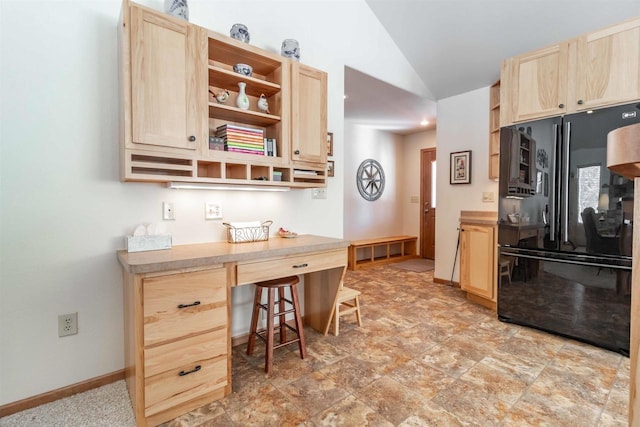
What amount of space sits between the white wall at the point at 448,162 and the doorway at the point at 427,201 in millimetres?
1726

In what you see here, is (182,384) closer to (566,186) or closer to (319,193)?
(319,193)

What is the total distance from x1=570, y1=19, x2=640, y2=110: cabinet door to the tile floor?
5.93 ft

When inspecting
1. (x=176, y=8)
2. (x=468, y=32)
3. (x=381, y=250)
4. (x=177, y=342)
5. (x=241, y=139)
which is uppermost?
(x=468, y=32)

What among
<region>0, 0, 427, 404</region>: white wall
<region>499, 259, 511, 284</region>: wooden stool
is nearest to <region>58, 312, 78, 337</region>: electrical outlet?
<region>0, 0, 427, 404</region>: white wall

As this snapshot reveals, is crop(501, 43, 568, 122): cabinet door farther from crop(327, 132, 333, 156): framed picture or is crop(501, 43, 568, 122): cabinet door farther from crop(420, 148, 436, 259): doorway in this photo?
crop(420, 148, 436, 259): doorway

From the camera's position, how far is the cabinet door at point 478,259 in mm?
3189

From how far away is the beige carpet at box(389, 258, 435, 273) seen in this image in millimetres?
5035

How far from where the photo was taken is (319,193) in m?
2.82

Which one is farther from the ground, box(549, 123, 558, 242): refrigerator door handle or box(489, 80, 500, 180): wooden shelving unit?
box(489, 80, 500, 180): wooden shelving unit

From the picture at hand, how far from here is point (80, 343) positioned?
1.81 m

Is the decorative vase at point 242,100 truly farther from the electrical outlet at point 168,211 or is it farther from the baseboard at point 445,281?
the baseboard at point 445,281

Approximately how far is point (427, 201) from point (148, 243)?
5033 mm

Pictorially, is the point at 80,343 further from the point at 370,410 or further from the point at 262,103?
the point at 262,103

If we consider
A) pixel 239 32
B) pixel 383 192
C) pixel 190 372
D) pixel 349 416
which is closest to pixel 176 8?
pixel 239 32
